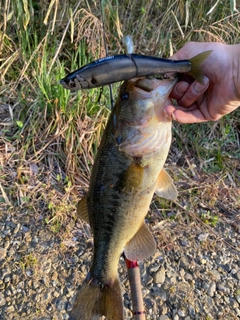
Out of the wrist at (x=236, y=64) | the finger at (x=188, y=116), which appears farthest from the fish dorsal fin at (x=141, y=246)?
Answer: the wrist at (x=236, y=64)

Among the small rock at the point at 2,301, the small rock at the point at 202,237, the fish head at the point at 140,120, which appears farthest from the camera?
the small rock at the point at 202,237

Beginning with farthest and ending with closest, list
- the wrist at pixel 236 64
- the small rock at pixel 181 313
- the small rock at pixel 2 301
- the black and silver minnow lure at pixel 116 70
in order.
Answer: the small rock at pixel 181 313 → the small rock at pixel 2 301 → the wrist at pixel 236 64 → the black and silver minnow lure at pixel 116 70

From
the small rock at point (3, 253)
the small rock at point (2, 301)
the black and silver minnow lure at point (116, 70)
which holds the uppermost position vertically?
the black and silver minnow lure at point (116, 70)

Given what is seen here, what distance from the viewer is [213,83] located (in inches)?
79.0

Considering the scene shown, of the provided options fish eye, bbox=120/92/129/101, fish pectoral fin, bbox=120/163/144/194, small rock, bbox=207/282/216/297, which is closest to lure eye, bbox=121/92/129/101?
fish eye, bbox=120/92/129/101

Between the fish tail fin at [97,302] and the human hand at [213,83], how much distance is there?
1.02 meters

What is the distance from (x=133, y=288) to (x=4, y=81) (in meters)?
2.84

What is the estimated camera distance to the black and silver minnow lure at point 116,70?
1.27 m

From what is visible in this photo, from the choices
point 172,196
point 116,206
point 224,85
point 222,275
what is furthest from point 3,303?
point 224,85

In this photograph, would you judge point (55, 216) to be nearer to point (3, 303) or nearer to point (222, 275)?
point (3, 303)

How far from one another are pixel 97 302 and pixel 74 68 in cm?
272

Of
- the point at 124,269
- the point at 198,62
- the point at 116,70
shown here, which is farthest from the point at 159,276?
the point at 116,70

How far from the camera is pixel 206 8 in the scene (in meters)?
4.17

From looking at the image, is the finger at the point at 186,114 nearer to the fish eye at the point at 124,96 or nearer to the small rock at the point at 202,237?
the fish eye at the point at 124,96
